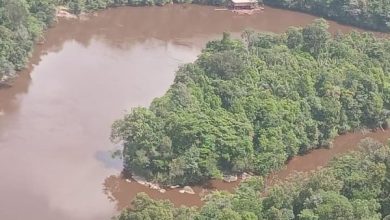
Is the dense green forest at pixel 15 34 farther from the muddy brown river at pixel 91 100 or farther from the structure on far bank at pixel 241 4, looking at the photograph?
the structure on far bank at pixel 241 4

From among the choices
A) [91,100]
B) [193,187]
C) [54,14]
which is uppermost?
[54,14]

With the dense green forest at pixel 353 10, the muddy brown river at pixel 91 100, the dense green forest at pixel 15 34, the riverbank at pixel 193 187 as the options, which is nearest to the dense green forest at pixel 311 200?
the riverbank at pixel 193 187

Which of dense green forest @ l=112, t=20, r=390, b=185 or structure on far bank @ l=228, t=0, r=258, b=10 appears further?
structure on far bank @ l=228, t=0, r=258, b=10

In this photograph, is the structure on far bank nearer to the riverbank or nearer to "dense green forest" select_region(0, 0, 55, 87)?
"dense green forest" select_region(0, 0, 55, 87)

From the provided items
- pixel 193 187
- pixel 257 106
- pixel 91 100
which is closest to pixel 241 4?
pixel 91 100

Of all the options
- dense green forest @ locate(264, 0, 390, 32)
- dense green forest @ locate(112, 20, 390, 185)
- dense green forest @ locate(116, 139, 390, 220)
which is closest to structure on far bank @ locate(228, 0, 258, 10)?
dense green forest @ locate(264, 0, 390, 32)

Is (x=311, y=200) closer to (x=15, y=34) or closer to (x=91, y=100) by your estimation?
(x=91, y=100)
